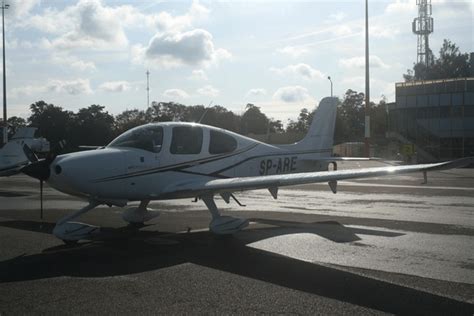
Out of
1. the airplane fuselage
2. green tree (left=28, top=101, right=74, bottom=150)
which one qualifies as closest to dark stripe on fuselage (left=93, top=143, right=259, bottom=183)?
the airplane fuselage

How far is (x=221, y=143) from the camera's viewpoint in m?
10.9

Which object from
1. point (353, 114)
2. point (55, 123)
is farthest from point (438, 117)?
point (353, 114)

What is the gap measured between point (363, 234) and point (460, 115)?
55776mm

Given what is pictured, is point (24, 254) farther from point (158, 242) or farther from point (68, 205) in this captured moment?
point (68, 205)

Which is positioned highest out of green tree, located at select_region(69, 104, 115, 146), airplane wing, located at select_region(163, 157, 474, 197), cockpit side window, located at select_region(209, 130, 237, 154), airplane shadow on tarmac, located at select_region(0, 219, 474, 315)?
green tree, located at select_region(69, 104, 115, 146)

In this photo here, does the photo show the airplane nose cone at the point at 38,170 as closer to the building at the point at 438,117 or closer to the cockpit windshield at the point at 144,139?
the cockpit windshield at the point at 144,139

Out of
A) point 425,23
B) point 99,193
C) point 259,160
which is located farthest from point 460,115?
point 99,193

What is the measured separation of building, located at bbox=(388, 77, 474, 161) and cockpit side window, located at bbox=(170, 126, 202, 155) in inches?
2112

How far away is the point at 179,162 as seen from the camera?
1004 centimetres

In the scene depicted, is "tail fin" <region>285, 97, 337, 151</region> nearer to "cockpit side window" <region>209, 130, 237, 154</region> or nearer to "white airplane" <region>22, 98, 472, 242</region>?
"white airplane" <region>22, 98, 472, 242</region>

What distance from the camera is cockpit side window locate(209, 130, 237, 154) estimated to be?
10.7 meters

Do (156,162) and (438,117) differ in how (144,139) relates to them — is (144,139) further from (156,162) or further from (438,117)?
(438,117)

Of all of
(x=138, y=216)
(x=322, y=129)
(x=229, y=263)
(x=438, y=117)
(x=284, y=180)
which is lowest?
(x=229, y=263)

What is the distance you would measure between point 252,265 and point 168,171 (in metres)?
3.36
